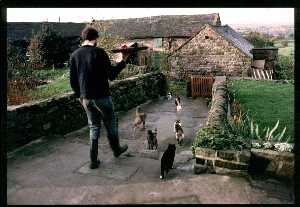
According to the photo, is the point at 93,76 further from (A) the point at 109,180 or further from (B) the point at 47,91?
(B) the point at 47,91

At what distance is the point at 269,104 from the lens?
39.3 feet

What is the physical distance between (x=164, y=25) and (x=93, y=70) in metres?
35.9

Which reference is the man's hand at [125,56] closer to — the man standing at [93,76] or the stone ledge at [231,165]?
the man standing at [93,76]


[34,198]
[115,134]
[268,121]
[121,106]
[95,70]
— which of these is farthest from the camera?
[121,106]

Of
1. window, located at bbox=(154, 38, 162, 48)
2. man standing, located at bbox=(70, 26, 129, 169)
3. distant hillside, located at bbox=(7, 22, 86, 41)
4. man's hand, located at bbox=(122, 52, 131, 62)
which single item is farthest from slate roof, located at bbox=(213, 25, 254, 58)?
distant hillside, located at bbox=(7, 22, 86, 41)

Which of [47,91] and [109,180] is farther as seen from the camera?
[47,91]

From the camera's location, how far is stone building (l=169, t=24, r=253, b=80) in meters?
24.3

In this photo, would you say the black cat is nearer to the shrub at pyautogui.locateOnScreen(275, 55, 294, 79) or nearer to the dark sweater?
the dark sweater

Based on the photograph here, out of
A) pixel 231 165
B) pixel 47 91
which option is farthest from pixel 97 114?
pixel 47 91

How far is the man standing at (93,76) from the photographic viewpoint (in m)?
5.22
